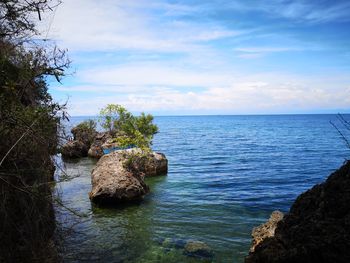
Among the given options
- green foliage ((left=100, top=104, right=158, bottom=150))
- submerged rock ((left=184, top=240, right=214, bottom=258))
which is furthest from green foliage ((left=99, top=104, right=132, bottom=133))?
submerged rock ((left=184, top=240, right=214, bottom=258))

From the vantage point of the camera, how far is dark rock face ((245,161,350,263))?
242 inches

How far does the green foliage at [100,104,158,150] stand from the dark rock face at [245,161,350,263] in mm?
22438

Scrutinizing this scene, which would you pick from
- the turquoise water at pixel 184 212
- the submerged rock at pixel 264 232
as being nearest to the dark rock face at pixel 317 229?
A: the turquoise water at pixel 184 212

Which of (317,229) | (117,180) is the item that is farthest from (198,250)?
(117,180)

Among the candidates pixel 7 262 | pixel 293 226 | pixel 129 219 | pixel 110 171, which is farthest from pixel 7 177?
pixel 110 171

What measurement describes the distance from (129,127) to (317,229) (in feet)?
113

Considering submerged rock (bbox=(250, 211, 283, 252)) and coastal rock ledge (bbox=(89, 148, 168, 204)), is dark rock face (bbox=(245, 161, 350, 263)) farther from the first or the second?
coastal rock ledge (bbox=(89, 148, 168, 204))

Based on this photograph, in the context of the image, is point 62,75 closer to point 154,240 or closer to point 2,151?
point 2,151

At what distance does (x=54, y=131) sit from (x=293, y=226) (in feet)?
23.7

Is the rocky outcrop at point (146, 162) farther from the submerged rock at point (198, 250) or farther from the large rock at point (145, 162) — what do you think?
the submerged rock at point (198, 250)

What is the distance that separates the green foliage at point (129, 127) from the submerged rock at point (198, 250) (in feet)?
51.2

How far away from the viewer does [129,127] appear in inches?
1570

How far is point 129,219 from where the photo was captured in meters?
18.7

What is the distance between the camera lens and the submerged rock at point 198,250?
13711 mm
